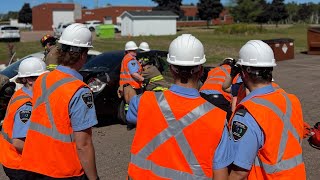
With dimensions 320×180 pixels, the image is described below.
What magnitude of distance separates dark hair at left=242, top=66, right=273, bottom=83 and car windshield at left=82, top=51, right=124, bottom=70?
21.9 ft

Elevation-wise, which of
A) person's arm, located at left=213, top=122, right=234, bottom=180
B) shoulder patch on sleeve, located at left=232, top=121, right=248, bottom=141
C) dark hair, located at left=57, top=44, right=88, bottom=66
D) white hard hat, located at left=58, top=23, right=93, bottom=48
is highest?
white hard hat, located at left=58, top=23, right=93, bottom=48

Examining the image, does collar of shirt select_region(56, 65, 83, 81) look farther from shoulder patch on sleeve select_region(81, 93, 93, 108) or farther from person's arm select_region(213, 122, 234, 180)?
person's arm select_region(213, 122, 234, 180)

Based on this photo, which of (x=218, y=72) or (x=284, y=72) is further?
(x=284, y=72)

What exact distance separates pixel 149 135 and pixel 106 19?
87049 mm

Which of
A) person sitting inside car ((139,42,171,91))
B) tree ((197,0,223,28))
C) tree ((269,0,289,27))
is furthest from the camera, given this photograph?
tree ((197,0,223,28))

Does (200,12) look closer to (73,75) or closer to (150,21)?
(150,21)

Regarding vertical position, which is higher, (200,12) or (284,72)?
(200,12)

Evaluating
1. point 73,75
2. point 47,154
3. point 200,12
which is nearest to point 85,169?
point 47,154

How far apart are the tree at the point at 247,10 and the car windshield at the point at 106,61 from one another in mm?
65154

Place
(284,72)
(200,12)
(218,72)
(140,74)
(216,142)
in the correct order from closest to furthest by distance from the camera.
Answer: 1. (216,142)
2. (218,72)
3. (140,74)
4. (284,72)
5. (200,12)

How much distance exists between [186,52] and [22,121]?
5.34 feet

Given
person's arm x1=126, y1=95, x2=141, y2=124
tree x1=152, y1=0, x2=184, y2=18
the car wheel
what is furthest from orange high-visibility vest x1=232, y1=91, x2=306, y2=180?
tree x1=152, y1=0, x2=184, y2=18

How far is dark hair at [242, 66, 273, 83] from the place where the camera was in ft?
9.12

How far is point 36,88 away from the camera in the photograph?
10.4ft
